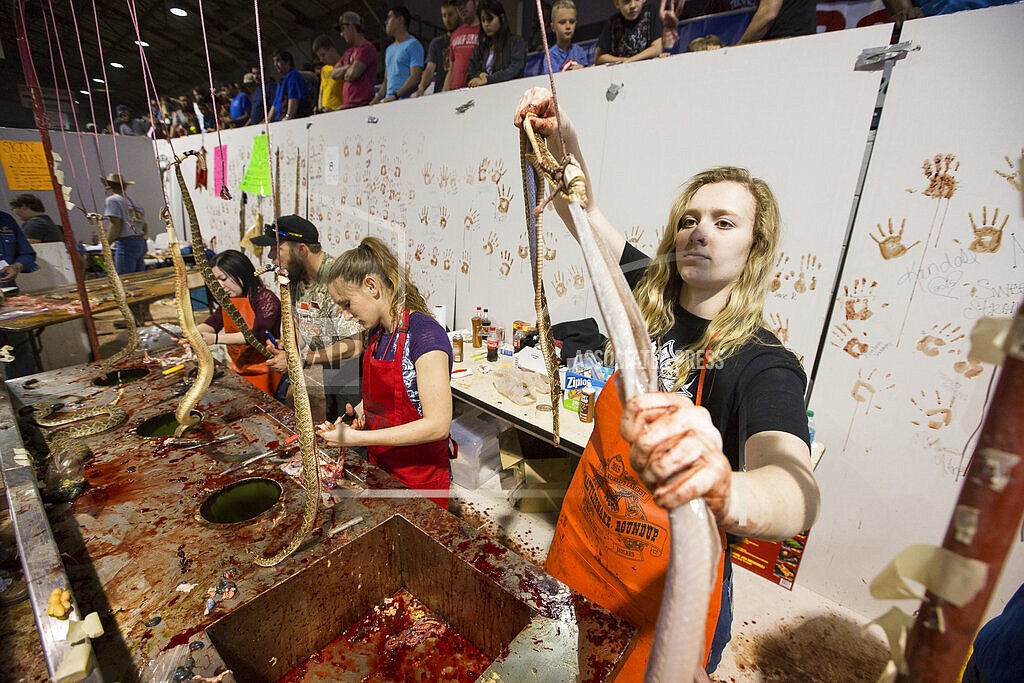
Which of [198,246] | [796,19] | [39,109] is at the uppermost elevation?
[796,19]

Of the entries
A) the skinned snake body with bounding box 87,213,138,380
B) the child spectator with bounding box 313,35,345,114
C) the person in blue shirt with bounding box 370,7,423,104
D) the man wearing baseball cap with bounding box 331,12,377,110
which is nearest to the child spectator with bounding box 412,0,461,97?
the person in blue shirt with bounding box 370,7,423,104

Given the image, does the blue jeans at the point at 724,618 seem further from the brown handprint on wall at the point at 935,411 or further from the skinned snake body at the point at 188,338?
the skinned snake body at the point at 188,338

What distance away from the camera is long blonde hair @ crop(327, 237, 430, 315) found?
5.33 ft

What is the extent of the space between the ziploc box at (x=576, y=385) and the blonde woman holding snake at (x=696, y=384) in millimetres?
1067

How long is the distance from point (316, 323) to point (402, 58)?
3172mm

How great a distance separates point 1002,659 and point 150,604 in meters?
1.76

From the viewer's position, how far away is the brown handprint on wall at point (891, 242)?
169cm

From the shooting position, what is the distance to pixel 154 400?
5.85 ft

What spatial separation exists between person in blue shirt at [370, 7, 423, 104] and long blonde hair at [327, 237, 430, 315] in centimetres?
328

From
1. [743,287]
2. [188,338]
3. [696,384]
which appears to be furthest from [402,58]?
[696,384]

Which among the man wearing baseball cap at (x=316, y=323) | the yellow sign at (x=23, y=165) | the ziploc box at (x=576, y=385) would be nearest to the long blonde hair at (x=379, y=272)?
the man wearing baseball cap at (x=316, y=323)

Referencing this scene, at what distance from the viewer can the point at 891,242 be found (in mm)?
1715

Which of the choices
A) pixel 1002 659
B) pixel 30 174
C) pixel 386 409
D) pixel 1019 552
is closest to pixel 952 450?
pixel 1019 552

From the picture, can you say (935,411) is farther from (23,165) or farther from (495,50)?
(23,165)
